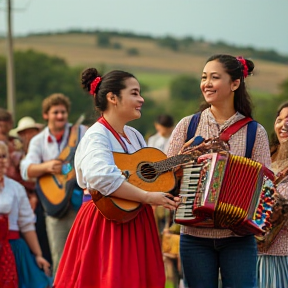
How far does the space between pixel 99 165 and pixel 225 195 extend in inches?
29.2

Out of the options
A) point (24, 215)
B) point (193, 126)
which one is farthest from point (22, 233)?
point (193, 126)

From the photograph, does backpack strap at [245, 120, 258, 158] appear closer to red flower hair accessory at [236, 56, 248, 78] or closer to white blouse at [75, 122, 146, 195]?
red flower hair accessory at [236, 56, 248, 78]

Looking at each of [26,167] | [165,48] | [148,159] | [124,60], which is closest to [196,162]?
[148,159]

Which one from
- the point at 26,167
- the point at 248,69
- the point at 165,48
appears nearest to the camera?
the point at 248,69

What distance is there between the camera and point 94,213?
5578 mm

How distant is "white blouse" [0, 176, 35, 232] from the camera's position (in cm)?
774

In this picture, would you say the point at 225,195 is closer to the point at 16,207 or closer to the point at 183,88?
the point at 16,207

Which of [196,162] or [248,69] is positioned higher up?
[248,69]

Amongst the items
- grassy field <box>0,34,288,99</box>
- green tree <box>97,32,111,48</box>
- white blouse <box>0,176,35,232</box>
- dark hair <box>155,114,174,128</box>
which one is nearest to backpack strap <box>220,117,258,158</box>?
white blouse <box>0,176,35,232</box>

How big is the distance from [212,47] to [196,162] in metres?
41.9

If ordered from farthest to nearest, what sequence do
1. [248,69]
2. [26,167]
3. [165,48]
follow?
1. [165,48]
2. [26,167]
3. [248,69]

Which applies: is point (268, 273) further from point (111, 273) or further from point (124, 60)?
point (124, 60)

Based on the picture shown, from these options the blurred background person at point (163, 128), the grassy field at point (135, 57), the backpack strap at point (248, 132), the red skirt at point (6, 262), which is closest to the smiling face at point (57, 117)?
the red skirt at point (6, 262)

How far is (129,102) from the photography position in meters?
5.64
